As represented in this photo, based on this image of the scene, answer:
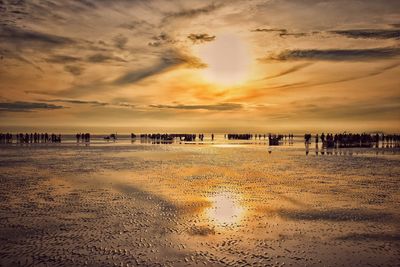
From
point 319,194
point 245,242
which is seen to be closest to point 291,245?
point 245,242

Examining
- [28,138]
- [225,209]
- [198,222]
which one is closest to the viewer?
[198,222]

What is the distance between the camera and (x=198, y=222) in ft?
39.1

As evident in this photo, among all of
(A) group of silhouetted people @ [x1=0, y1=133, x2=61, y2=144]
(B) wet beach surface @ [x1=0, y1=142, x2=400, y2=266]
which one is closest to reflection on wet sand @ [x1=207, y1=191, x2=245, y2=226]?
(B) wet beach surface @ [x1=0, y1=142, x2=400, y2=266]

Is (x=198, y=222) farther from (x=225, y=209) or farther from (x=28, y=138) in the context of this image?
(x=28, y=138)

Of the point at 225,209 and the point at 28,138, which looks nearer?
the point at 225,209

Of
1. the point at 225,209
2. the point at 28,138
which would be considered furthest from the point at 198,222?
the point at 28,138

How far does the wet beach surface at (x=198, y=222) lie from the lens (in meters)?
8.73

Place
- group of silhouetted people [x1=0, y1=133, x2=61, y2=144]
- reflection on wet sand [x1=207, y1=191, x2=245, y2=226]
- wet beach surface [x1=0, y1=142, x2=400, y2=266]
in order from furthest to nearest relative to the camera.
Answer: group of silhouetted people [x1=0, y1=133, x2=61, y2=144], reflection on wet sand [x1=207, y1=191, x2=245, y2=226], wet beach surface [x1=0, y1=142, x2=400, y2=266]

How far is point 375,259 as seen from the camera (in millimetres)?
8555

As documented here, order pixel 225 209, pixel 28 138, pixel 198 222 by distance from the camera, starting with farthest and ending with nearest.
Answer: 1. pixel 28 138
2. pixel 225 209
3. pixel 198 222

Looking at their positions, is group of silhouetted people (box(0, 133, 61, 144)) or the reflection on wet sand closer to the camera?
the reflection on wet sand

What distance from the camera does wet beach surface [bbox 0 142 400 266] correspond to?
873 cm

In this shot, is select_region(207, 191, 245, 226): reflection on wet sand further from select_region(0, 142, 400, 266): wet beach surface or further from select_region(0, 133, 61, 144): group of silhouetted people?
select_region(0, 133, 61, 144): group of silhouetted people

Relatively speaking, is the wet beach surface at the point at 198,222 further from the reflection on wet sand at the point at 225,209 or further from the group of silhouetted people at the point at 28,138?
the group of silhouetted people at the point at 28,138
